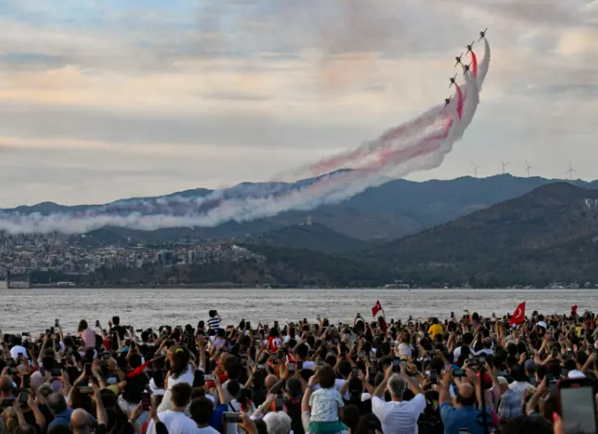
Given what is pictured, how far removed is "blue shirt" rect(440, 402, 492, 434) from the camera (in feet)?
34.8

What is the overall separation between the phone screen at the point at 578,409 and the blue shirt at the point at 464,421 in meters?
4.33

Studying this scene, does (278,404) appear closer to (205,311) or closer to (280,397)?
(280,397)

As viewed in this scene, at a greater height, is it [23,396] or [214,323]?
[214,323]

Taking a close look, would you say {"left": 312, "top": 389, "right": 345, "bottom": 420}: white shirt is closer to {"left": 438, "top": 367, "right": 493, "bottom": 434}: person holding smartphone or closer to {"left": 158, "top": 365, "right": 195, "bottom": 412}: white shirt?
{"left": 438, "top": 367, "right": 493, "bottom": 434}: person holding smartphone

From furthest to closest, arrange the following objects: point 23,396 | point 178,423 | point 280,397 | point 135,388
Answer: point 135,388, point 280,397, point 23,396, point 178,423

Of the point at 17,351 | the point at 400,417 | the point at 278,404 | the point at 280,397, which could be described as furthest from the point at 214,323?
the point at 400,417

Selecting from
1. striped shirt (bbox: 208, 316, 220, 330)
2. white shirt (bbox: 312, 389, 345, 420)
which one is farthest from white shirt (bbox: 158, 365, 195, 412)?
striped shirt (bbox: 208, 316, 220, 330)

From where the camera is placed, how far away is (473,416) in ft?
34.8

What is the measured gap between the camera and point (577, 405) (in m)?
6.23

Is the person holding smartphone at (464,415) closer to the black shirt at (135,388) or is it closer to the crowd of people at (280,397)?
the crowd of people at (280,397)

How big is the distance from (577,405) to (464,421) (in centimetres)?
446

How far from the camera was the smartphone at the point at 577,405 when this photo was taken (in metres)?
6.09

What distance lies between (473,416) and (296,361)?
14.3ft

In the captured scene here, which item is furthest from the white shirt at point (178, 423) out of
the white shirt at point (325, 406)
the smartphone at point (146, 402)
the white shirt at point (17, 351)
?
the white shirt at point (17, 351)
